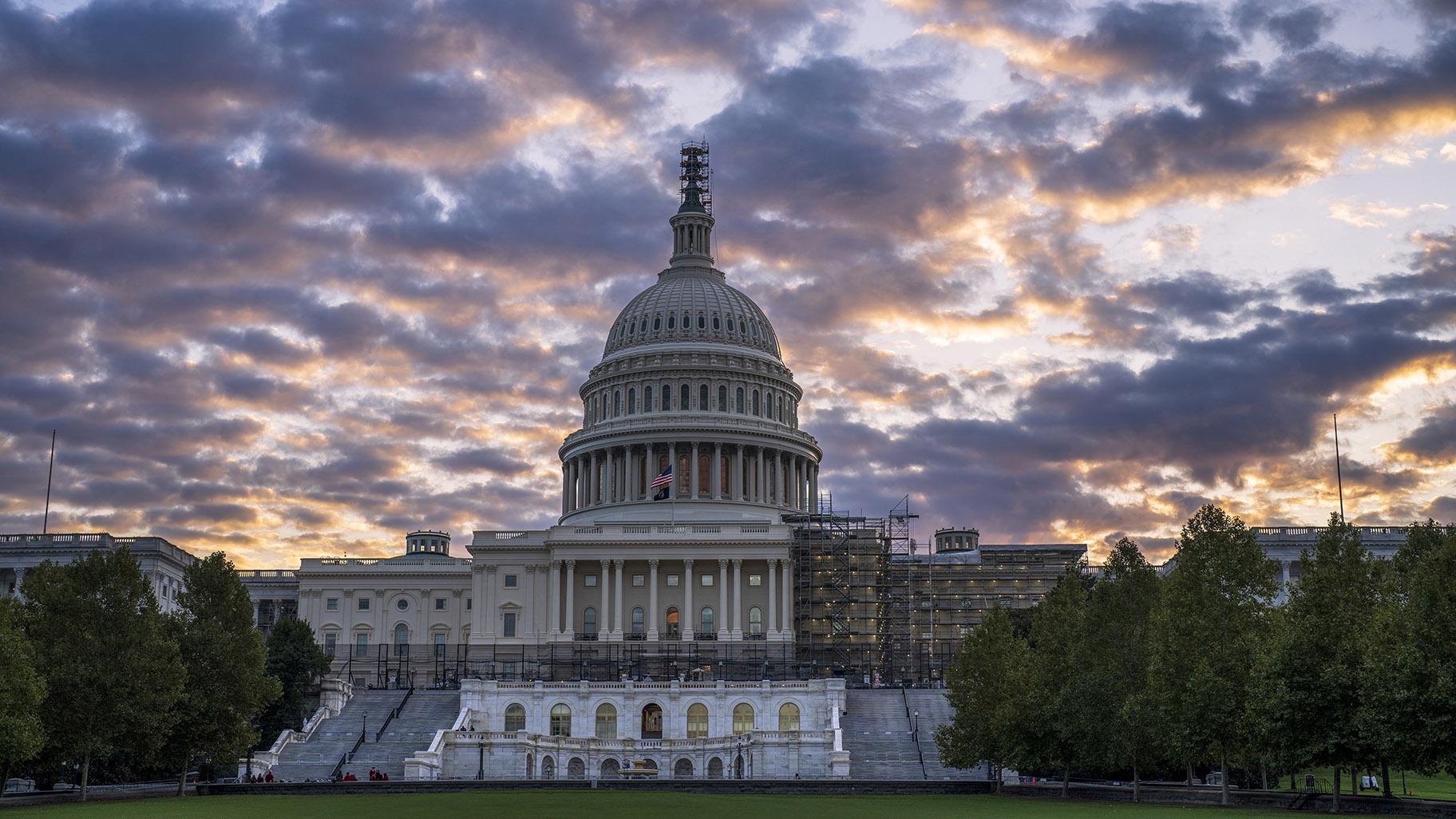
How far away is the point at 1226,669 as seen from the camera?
59781 mm

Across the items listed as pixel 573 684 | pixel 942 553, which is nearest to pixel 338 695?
pixel 573 684

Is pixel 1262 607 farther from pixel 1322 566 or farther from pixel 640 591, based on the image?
pixel 640 591

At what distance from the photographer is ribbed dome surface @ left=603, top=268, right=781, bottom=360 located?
166 metres

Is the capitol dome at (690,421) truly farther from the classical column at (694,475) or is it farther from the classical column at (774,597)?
the classical column at (774,597)

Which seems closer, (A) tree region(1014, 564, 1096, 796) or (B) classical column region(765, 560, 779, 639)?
(A) tree region(1014, 564, 1096, 796)

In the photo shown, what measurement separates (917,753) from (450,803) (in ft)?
131

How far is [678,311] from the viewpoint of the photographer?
6555 inches

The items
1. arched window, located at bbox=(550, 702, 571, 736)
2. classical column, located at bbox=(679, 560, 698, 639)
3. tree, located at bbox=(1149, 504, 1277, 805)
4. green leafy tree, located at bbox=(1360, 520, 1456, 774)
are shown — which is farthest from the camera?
classical column, located at bbox=(679, 560, 698, 639)

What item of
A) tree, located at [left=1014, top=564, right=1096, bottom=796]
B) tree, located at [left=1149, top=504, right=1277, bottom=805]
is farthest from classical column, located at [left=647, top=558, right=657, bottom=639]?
tree, located at [left=1149, top=504, right=1277, bottom=805]

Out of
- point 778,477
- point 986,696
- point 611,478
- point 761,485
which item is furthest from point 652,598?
point 986,696

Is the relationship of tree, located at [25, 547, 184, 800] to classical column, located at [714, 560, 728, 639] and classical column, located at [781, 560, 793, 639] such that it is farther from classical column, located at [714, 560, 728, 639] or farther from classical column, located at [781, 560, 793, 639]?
classical column, located at [781, 560, 793, 639]

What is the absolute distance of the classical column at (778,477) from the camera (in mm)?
160500

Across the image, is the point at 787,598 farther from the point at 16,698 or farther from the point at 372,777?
the point at 16,698

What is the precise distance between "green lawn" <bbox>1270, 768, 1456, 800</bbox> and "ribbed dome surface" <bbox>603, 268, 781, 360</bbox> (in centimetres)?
9197
